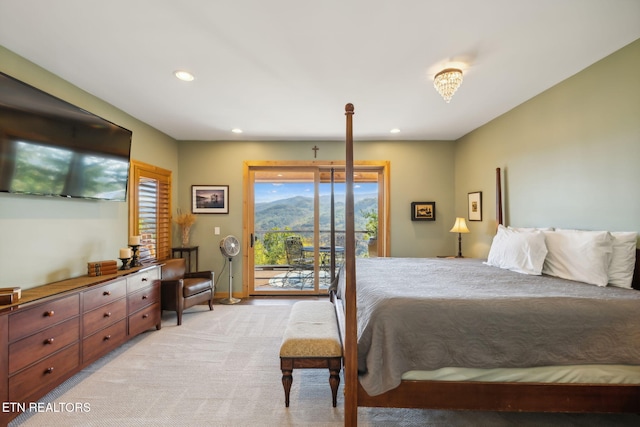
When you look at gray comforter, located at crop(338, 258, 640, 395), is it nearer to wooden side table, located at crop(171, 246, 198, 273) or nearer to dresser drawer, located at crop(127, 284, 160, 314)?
dresser drawer, located at crop(127, 284, 160, 314)

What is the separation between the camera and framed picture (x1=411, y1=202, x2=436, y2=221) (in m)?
4.79

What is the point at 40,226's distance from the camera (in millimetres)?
2406

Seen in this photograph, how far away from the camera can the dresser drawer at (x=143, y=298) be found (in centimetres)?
295

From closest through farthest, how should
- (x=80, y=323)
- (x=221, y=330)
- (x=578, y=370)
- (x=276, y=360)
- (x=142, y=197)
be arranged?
(x=578, y=370) → (x=80, y=323) → (x=276, y=360) → (x=221, y=330) → (x=142, y=197)

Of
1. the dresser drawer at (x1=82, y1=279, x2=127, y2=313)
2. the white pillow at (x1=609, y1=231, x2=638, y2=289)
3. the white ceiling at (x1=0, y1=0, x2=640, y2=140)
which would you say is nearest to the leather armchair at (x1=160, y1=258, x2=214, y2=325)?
the dresser drawer at (x1=82, y1=279, x2=127, y2=313)

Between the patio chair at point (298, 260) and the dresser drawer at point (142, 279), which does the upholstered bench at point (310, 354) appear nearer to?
the dresser drawer at point (142, 279)

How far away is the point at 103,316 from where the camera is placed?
8.35 feet

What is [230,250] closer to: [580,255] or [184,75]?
[184,75]

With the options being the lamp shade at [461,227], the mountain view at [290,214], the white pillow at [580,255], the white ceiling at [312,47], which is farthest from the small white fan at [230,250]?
the white pillow at [580,255]

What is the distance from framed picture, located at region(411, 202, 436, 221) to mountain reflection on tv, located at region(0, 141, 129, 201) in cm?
419

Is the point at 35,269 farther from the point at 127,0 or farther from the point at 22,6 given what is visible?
the point at 127,0

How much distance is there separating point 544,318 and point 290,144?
408 centimetres

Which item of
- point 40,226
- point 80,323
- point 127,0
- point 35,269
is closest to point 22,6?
point 127,0

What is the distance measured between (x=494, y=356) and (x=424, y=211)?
339 cm
